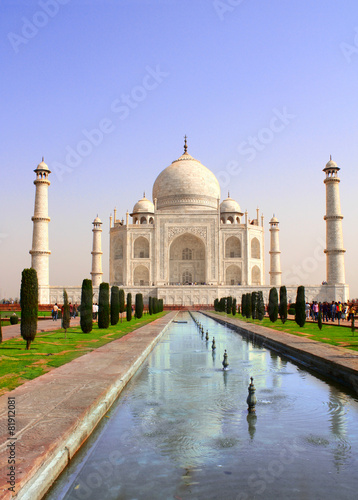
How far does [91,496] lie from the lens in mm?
2387

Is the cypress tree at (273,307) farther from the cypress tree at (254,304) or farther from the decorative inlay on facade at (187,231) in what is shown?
the decorative inlay on facade at (187,231)

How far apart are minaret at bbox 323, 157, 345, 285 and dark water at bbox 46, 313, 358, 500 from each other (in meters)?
24.2

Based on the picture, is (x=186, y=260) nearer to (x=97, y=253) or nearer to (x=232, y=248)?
(x=232, y=248)

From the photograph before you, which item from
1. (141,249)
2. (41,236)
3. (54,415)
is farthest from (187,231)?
(54,415)

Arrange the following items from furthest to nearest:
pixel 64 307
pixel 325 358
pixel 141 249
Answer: pixel 141 249, pixel 64 307, pixel 325 358

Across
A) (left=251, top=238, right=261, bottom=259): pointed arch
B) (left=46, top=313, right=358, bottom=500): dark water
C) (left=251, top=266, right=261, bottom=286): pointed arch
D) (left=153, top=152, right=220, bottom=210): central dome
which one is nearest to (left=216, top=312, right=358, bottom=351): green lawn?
(left=46, top=313, right=358, bottom=500): dark water

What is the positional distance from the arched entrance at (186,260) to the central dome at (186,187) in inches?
107

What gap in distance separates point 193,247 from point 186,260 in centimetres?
116

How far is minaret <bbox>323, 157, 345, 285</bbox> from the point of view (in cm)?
2820

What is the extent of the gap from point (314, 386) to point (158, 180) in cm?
→ 3406

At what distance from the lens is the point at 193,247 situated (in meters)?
35.5

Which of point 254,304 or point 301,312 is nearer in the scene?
point 301,312

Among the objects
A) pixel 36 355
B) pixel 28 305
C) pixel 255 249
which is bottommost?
pixel 36 355

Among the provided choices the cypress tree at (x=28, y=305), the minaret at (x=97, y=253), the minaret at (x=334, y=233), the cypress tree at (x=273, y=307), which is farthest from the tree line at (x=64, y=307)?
the minaret at (x=97, y=253)
